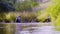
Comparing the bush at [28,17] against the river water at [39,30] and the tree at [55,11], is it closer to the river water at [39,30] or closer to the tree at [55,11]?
the river water at [39,30]

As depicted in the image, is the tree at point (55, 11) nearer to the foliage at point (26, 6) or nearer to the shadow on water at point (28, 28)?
the shadow on water at point (28, 28)

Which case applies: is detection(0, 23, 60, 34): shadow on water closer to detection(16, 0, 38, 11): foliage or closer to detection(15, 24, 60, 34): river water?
detection(15, 24, 60, 34): river water

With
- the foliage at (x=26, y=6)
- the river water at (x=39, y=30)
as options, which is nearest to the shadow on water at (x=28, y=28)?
the river water at (x=39, y=30)

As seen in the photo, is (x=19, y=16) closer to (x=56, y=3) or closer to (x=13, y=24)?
(x=13, y=24)

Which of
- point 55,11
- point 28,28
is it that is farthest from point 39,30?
point 55,11

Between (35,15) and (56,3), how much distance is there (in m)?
0.33

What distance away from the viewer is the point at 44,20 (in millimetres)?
1920

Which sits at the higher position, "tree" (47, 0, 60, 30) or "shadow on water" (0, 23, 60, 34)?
"tree" (47, 0, 60, 30)

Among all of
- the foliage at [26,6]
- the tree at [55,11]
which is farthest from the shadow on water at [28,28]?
the foliage at [26,6]

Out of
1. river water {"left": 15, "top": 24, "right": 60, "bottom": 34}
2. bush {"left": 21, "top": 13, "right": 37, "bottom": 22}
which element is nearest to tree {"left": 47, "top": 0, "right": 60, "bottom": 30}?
river water {"left": 15, "top": 24, "right": 60, "bottom": 34}

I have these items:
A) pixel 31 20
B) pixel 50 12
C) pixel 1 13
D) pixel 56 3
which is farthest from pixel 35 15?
pixel 1 13

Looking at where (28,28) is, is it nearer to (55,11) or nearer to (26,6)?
(26,6)

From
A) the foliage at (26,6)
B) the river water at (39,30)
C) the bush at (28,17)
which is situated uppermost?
the foliage at (26,6)

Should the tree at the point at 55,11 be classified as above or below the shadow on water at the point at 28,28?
above
